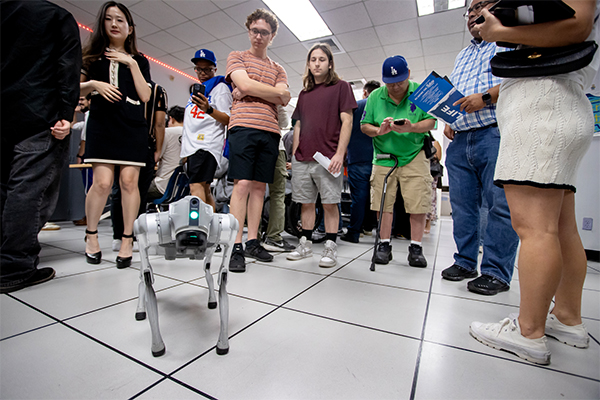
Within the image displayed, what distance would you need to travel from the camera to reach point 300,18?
4605 mm

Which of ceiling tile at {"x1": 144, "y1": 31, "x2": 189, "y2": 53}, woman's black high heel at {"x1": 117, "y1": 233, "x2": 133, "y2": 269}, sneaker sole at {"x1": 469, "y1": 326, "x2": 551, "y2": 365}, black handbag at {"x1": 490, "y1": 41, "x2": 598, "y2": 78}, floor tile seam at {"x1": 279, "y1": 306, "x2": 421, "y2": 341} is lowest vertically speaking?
woman's black high heel at {"x1": 117, "y1": 233, "x2": 133, "y2": 269}

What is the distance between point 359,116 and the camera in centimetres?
277

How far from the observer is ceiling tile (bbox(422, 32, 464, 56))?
4.86m

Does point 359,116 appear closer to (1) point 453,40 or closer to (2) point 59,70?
(2) point 59,70

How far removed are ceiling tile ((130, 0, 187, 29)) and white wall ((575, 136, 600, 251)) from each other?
17.4 ft

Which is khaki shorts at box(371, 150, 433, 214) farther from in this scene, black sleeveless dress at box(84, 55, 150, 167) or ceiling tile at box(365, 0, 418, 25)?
ceiling tile at box(365, 0, 418, 25)

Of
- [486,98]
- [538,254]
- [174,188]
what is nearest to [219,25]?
[174,188]

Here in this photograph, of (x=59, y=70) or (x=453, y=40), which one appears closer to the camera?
(x=59, y=70)

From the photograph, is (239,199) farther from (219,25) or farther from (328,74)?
(219,25)

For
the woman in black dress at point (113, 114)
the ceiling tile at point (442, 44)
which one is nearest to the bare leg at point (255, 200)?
the woman in black dress at point (113, 114)

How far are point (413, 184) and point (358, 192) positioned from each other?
39.4 inches

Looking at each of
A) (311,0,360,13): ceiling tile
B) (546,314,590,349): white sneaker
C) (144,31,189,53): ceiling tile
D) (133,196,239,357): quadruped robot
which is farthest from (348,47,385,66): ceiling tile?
(133,196,239,357): quadruped robot

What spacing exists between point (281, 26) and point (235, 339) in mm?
5137

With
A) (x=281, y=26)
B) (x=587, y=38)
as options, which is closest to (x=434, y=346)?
(x=587, y=38)
